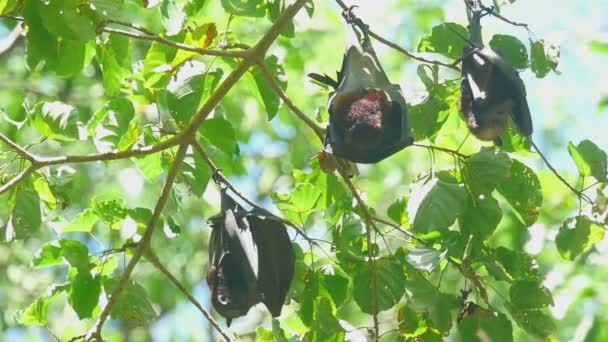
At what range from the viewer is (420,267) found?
3.64m

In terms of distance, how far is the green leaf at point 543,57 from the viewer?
387 cm

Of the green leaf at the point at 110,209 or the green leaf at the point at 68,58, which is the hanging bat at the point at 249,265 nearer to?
the green leaf at the point at 110,209

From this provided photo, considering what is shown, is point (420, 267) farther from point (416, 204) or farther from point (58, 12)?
point (58, 12)

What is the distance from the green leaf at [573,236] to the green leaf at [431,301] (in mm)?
599

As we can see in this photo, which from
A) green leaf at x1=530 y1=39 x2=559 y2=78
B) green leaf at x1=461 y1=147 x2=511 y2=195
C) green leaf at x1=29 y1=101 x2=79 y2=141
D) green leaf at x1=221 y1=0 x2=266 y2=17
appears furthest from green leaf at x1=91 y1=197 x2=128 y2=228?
green leaf at x1=530 y1=39 x2=559 y2=78

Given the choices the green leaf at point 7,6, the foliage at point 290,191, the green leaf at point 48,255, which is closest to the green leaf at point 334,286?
the foliage at point 290,191

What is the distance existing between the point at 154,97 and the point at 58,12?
3.35 ft

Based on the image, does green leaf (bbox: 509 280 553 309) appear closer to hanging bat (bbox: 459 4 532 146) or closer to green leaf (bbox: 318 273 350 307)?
hanging bat (bbox: 459 4 532 146)

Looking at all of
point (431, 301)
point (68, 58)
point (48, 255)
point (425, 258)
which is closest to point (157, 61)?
point (68, 58)

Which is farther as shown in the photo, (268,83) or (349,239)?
(268,83)

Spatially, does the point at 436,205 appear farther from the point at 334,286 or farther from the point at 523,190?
the point at 334,286

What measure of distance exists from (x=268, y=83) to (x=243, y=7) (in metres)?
0.46

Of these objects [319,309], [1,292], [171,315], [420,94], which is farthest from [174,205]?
[171,315]

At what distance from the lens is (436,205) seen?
11.9 feet
